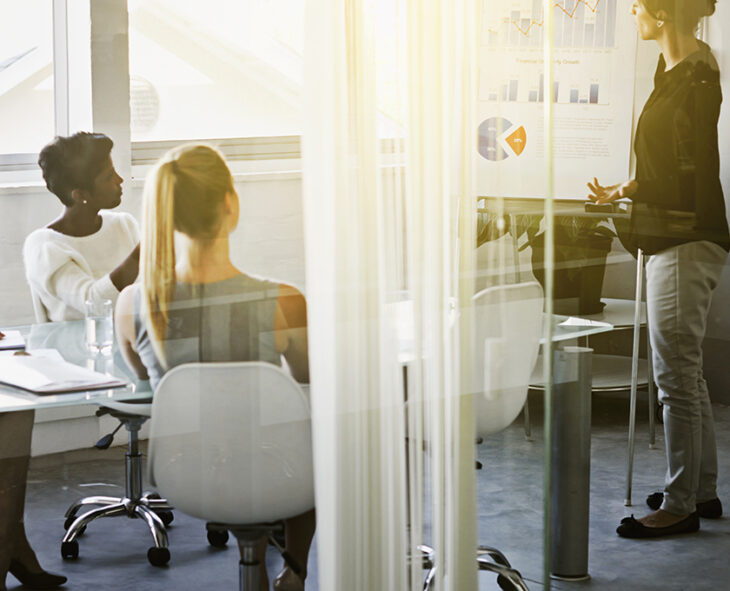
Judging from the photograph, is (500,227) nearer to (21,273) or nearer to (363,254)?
(363,254)

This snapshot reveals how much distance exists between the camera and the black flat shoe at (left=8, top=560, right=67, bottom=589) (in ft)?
5.30

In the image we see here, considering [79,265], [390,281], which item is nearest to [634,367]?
[390,281]

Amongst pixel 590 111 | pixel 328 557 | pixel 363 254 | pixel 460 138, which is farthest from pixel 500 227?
pixel 328 557

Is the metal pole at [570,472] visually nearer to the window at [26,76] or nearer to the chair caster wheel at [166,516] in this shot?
the chair caster wheel at [166,516]

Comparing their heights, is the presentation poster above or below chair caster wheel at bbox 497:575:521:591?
above

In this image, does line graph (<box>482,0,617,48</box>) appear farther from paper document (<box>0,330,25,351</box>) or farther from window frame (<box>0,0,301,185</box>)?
paper document (<box>0,330,25,351</box>)

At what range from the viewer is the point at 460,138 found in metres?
2.00

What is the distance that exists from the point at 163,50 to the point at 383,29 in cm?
46

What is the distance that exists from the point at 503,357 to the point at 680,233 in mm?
971

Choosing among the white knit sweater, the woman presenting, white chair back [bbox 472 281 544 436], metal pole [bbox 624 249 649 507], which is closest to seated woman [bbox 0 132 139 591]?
the white knit sweater

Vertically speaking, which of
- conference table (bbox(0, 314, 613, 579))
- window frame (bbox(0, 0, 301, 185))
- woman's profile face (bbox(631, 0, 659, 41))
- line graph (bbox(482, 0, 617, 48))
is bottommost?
conference table (bbox(0, 314, 613, 579))

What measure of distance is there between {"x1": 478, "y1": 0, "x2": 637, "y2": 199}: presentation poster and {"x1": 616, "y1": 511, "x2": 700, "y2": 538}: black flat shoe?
955mm

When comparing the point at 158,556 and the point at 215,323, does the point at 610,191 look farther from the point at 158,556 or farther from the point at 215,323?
the point at 158,556

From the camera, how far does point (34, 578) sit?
5.37 ft
